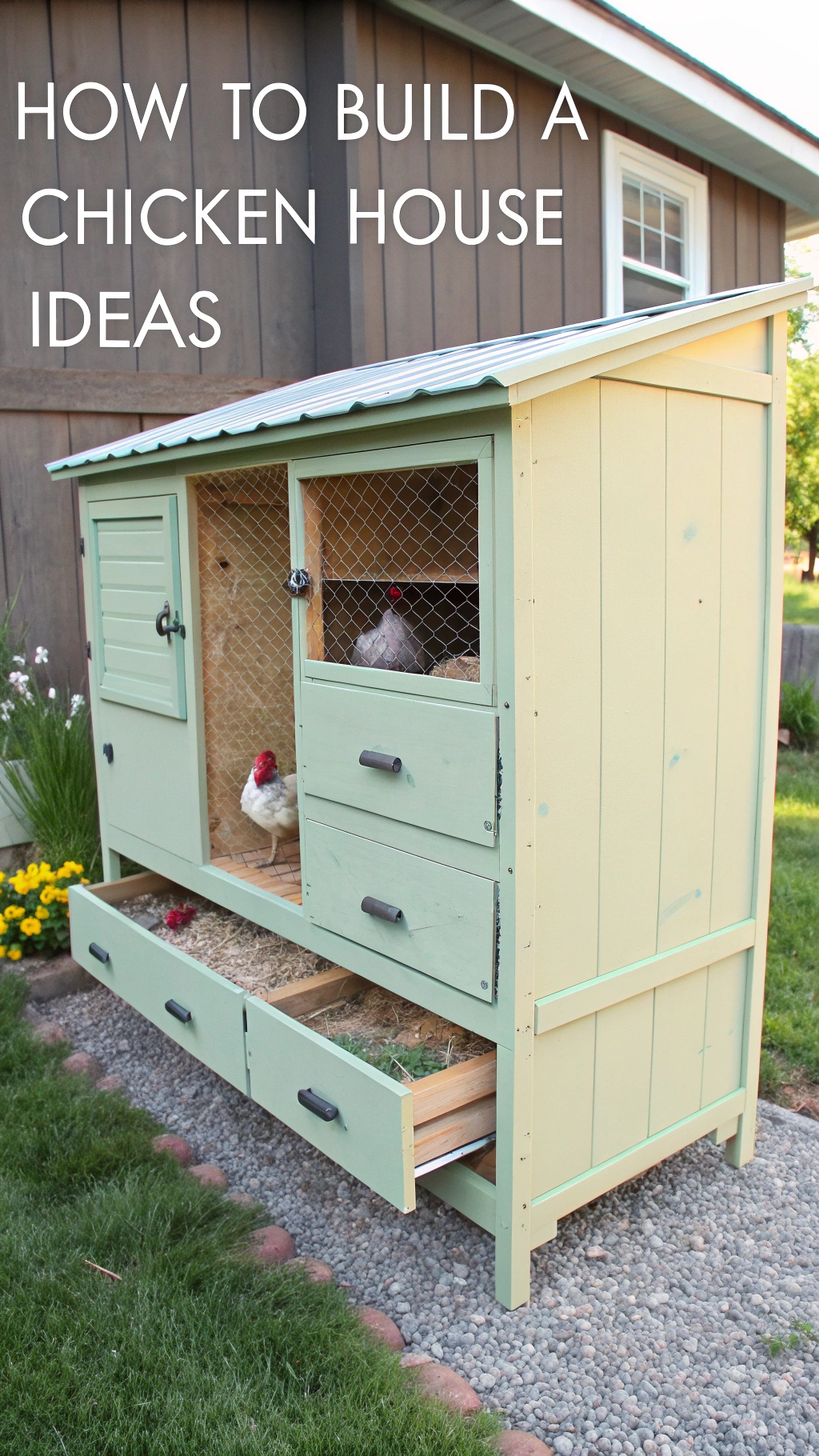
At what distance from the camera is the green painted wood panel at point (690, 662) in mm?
2004

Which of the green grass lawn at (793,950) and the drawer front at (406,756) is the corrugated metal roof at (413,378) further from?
the green grass lawn at (793,950)

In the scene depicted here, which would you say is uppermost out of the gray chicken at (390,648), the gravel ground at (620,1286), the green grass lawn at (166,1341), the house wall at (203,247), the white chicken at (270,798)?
the house wall at (203,247)

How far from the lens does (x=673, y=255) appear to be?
5.49 m

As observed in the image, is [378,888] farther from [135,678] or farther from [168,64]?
[168,64]

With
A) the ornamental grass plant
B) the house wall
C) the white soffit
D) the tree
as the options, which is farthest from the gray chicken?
the tree

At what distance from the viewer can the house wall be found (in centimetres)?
383

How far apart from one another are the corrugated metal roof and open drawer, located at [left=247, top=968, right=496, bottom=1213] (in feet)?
3.90

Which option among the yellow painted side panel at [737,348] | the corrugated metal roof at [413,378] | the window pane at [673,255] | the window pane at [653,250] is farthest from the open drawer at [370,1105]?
the window pane at [673,255]

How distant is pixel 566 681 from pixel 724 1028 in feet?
3.32

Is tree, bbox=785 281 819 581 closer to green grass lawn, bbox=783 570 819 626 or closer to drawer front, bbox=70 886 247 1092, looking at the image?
green grass lawn, bbox=783 570 819 626

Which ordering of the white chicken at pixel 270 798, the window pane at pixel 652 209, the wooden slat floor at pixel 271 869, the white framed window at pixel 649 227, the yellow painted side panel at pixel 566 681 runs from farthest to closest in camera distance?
the window pane at pixel 652 209 < the white framed window at pixel 649 227 < the white chicken at pixel 270 798 < the wooden slat floor at pixel 271 869 < the yellow painted side panel at pixel 566 681

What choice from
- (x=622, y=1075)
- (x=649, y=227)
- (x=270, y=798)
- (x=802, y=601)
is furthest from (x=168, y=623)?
(x=802, y=601)

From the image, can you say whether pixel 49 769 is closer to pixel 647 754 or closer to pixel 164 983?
pixel 164 983

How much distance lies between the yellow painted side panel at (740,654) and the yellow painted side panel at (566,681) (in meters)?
0.43
